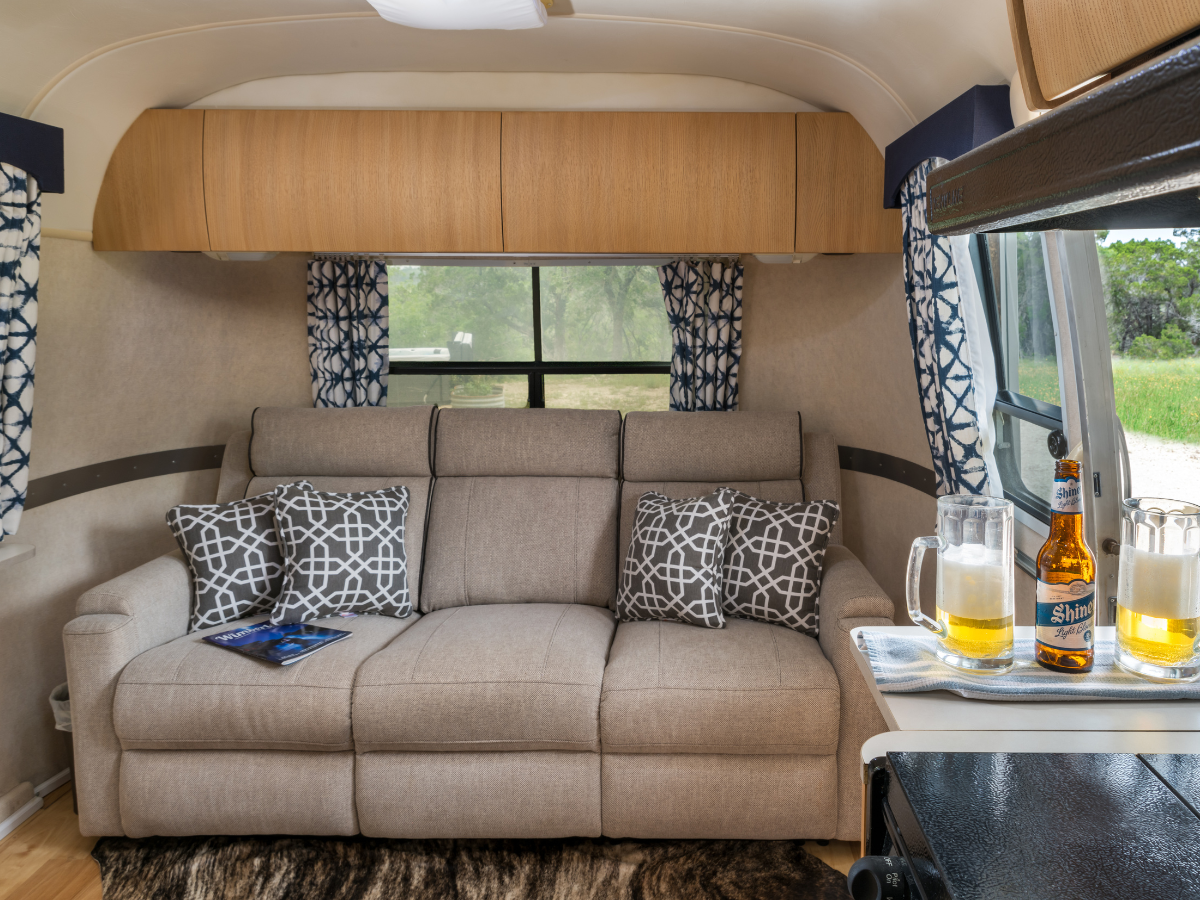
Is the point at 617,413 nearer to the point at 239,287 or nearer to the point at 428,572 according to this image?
the point at 428,572

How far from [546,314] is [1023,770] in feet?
9.16

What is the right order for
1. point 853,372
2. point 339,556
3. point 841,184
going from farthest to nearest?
point 853,372, point 841,184, point 339,556

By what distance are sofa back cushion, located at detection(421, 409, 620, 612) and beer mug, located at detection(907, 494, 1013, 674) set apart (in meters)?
1.73

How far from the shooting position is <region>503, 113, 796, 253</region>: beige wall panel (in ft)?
8.71

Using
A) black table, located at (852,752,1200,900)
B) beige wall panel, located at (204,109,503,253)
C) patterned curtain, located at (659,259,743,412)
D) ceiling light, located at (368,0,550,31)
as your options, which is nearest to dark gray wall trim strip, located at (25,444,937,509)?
patterned curtain, located at (659,259,743,412)

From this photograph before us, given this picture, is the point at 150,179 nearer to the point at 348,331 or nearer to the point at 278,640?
the point at 348,331

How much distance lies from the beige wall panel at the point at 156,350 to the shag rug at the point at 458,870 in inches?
50.7

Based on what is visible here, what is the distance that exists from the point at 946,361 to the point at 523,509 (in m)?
Answer: 1.41

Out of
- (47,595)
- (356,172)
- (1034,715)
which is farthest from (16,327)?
(1034,715)

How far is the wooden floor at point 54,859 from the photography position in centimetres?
203

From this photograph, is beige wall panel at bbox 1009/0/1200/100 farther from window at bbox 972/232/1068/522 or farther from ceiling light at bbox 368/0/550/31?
window at bbox 972/232/1068/522

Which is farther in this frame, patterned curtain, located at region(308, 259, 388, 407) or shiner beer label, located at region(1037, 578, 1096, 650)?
patterned curtain, located at region(308, 259, 388, 407)

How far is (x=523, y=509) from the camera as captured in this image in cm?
274

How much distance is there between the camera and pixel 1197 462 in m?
1.61
